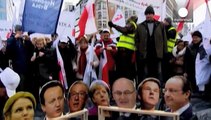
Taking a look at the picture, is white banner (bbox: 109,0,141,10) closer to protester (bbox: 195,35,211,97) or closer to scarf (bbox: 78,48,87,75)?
scarf (bbox: 78,48,87,75)

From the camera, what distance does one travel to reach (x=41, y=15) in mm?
5316

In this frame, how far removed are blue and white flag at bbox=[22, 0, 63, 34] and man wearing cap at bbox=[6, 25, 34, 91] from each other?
200 cm

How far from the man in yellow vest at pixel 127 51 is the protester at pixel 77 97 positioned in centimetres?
391

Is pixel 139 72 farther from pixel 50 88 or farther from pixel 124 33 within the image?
pixel 50 88

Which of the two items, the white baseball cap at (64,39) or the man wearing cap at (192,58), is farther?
the white baseball cap at (64,39)

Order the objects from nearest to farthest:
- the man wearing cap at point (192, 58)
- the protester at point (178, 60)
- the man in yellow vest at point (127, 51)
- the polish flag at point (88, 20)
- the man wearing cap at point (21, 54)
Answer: the polish flag at point (88, 20)
the man in yellow vest at point (127, 51)
the man wearing cap at point (192, 58)
the man wearing cap at point (21, 54)
the protester at point (178, 60)

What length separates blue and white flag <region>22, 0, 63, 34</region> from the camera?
525 centimetres

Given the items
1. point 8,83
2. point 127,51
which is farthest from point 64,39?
point 8,83

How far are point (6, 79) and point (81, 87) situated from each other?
151 centimetres

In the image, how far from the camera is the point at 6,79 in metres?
4.30

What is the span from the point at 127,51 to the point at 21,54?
6.20 ft

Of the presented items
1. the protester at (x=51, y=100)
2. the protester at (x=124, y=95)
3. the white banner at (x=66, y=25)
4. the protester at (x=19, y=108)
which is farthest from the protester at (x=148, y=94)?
the white banner at (x=66, y=25)

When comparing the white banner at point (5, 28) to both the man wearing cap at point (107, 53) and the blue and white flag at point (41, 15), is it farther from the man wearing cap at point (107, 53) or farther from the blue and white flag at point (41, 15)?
the blue and white flag at point (41, 15)

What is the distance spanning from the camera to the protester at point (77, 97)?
9.73ft
